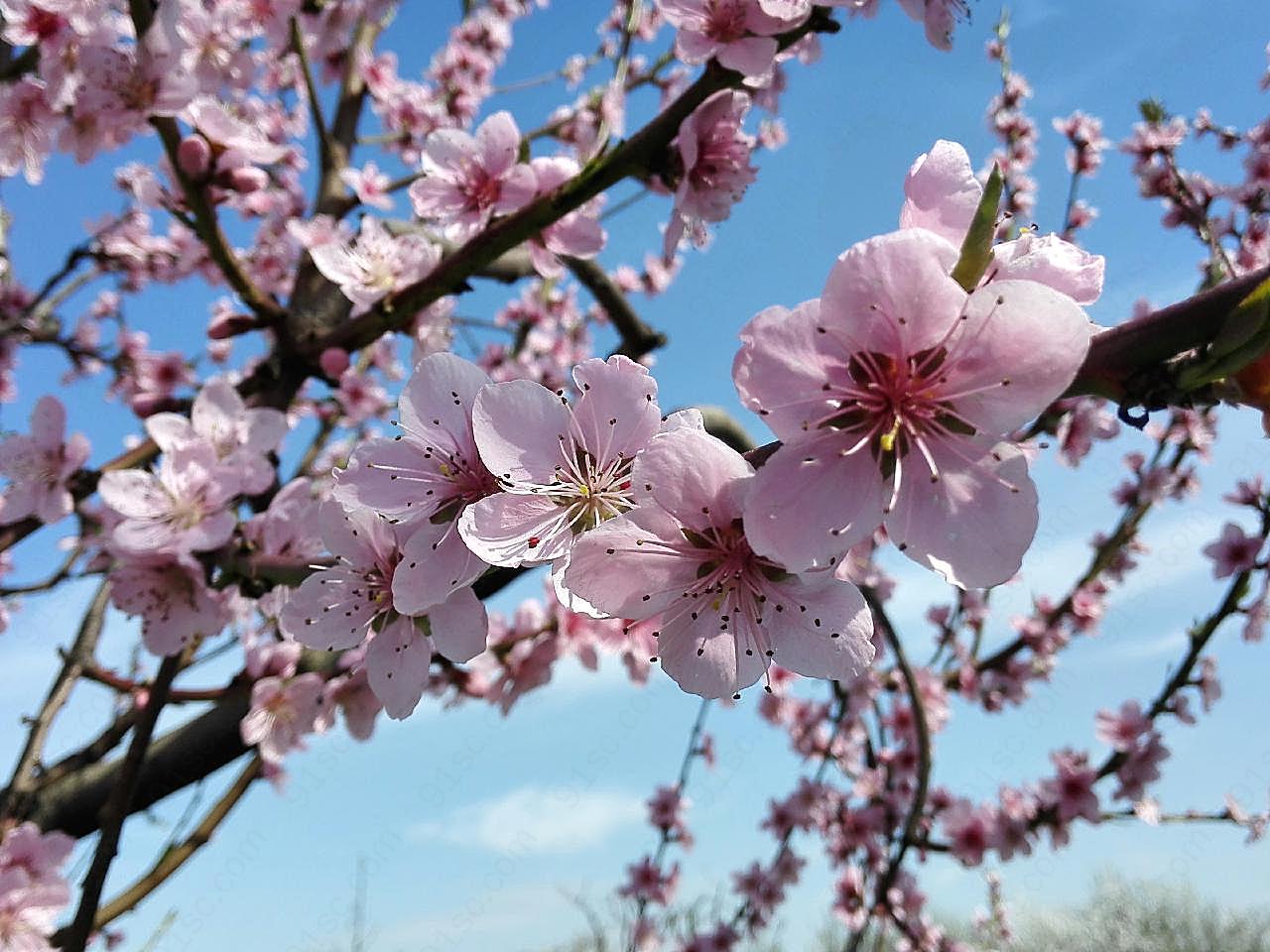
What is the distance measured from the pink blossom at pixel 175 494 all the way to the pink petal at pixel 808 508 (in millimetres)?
1041

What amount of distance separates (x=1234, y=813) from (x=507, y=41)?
19.4 feet

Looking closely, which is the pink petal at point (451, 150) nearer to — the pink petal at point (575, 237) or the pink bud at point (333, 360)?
the pink petal at point (575, 237)

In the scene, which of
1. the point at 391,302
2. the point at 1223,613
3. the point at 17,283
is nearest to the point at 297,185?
the point at 17,283

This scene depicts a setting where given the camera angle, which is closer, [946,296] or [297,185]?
[946,296]

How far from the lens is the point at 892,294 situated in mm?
671

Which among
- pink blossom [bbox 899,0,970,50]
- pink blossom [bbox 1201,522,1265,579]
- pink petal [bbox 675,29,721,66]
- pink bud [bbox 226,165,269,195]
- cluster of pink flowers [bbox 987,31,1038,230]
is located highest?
cluster of pink flowers [bbox 987,31,1038,230]

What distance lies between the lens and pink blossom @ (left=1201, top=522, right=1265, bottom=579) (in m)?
3.32

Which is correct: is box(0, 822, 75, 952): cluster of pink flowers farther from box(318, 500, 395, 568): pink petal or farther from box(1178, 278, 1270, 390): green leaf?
box(1178, 278, 1270, 390): green leaf

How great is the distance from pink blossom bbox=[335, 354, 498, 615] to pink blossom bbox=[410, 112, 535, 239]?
0.81 m

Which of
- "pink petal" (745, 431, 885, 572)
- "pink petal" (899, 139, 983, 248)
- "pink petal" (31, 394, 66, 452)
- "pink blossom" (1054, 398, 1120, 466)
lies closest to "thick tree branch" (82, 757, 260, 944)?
"pink petal" (31, 394, 66, 452)

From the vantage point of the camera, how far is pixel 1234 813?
3691 mm

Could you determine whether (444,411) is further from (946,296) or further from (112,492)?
(112,492)

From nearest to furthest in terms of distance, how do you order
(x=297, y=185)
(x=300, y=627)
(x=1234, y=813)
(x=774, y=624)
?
(x=774, y=624) → (x=300, y=627) → (x=1234, y=813) → (x=297, y=185)

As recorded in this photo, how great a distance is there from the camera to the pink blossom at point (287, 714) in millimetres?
1950
